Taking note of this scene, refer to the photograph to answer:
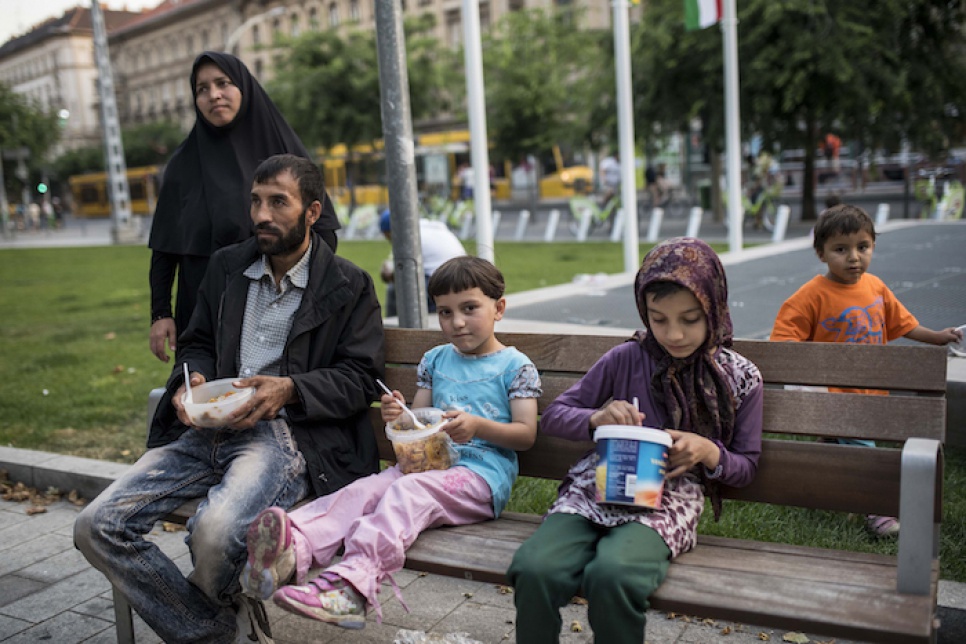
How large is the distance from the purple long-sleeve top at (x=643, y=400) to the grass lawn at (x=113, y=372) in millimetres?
1198

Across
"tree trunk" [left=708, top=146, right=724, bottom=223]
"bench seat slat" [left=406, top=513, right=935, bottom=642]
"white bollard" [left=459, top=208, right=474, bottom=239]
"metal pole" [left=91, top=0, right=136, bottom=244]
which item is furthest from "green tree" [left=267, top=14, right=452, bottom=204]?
"bench seat slat" [left=406, top=513, right=935, bottom=642]

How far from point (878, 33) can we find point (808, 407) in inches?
665

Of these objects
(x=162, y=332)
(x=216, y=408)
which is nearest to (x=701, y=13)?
(x=162, y=332)

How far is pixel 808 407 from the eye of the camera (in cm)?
274

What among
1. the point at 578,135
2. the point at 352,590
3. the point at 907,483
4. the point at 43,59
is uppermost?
the point at 43,59

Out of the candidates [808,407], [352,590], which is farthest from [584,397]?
[352,590]

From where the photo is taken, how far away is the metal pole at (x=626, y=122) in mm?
11133

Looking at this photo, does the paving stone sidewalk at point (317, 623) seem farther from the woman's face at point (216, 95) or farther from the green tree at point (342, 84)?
the green tree at point (342, 84)

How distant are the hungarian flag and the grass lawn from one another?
351 centimetres

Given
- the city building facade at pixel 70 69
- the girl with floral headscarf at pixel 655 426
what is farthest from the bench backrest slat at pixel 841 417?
the city building facade at pixel 70 69

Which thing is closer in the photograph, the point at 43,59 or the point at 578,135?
the point at 578,135

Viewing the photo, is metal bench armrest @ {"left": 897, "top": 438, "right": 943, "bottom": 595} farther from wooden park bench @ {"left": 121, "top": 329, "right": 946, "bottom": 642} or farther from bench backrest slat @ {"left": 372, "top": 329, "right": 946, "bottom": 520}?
bench backrest slat @ {"left": 372, "top": 329, "right": 946, "bottom": 520}

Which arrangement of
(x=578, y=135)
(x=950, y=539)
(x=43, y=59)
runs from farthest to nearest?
(x=43, y=59)
(x=578, y=135)
(x=950, y=539)

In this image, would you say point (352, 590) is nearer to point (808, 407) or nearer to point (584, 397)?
point (584, 397)
